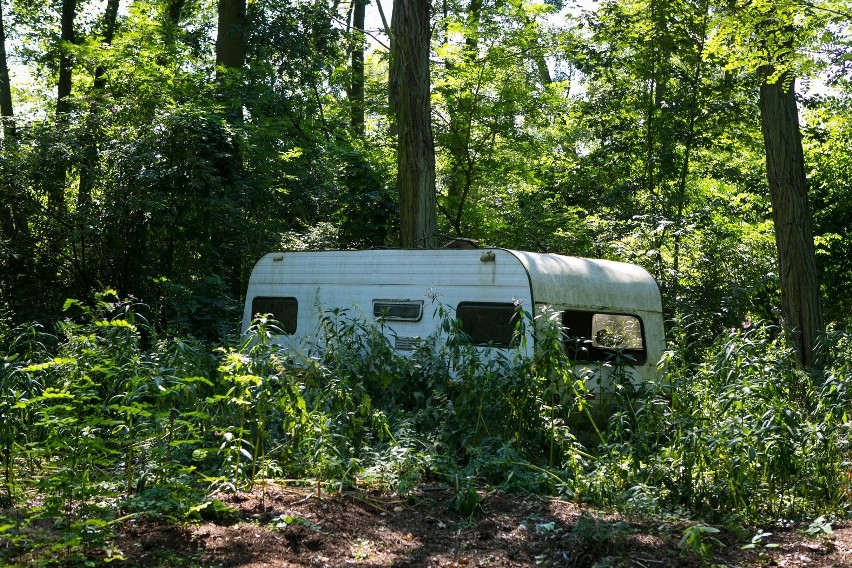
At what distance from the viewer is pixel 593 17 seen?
1564 cm

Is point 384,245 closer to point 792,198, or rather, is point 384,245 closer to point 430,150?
point 430,150

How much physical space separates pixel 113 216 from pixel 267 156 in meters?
3.67

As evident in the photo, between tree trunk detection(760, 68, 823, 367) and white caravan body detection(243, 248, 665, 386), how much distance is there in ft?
9.21

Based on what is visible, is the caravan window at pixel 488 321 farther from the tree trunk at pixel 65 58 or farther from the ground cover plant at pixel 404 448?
the tree trunk at pixel 65 58

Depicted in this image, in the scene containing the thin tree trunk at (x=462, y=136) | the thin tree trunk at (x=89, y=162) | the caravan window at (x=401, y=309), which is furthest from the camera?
the thin tree trunk at (x=462, y=136)

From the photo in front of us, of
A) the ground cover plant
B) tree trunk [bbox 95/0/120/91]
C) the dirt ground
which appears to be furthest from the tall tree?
tree trunk [bbox 95/0/120/91]

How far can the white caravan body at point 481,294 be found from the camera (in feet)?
27.0

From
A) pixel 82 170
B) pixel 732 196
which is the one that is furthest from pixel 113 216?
pixel 732 196

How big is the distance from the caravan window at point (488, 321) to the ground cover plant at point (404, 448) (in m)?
0.86

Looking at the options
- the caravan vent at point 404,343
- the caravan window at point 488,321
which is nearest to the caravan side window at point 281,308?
the caravan vent at point 404,343

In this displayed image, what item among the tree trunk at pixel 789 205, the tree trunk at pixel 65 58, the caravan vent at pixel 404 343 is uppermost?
the tree trunk at pixel 65 58

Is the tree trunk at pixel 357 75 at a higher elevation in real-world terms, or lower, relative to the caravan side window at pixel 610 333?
higher

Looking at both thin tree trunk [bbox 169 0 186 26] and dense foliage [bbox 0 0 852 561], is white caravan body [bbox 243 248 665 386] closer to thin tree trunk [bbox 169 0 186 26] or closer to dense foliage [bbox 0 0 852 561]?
dense foliage [bbox 0 0 852 561]

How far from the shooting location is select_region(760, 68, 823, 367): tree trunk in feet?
36.7
